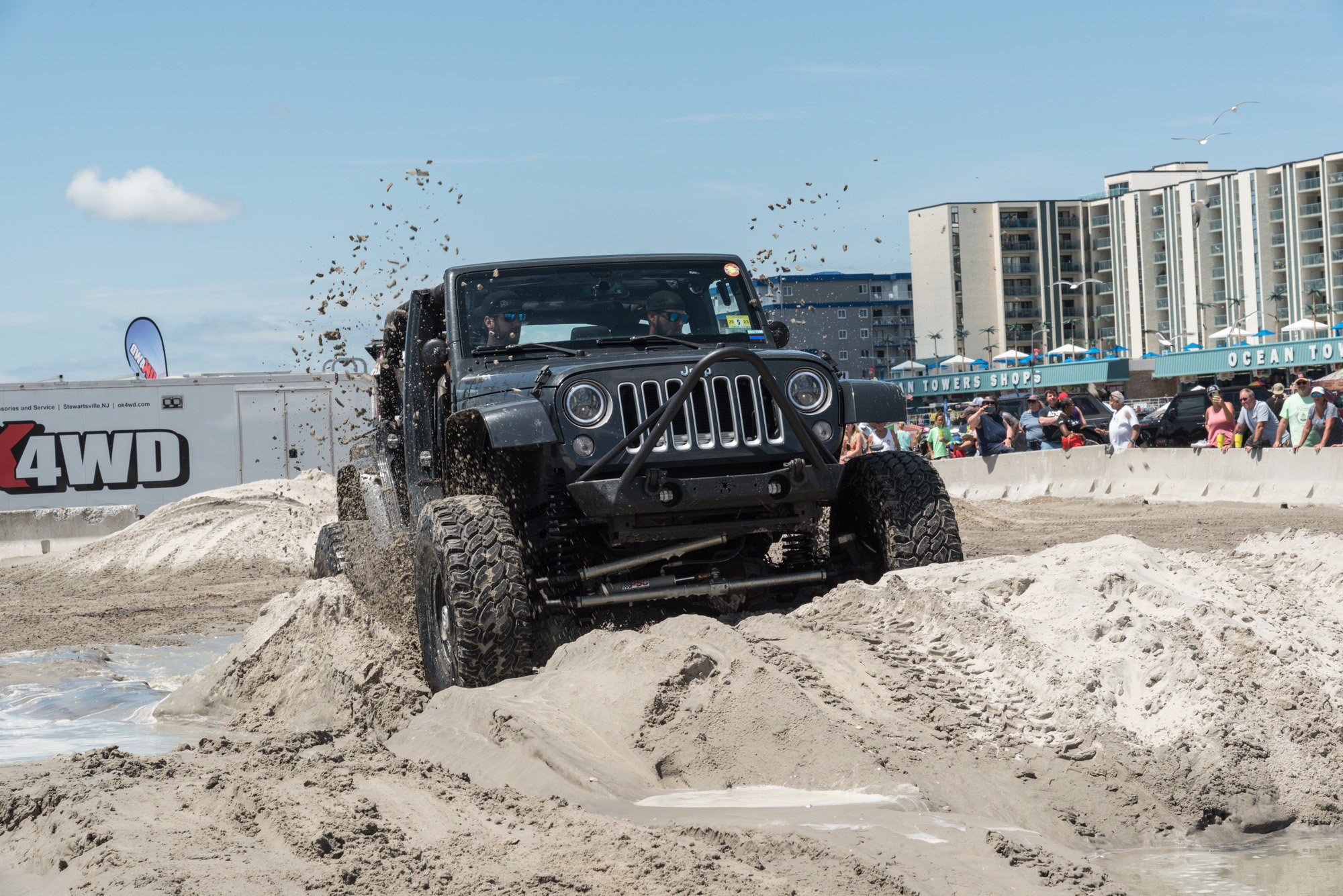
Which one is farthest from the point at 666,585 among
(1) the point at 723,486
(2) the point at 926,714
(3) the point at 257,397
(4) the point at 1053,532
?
(3) the point at 257,397

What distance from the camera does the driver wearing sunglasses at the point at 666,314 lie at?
718 cm

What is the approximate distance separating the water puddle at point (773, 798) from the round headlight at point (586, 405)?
1.93 metres

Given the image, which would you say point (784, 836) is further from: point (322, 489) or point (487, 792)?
point (322, 489)

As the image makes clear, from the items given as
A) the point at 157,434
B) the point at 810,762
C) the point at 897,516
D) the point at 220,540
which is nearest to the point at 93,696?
the point at 897,516

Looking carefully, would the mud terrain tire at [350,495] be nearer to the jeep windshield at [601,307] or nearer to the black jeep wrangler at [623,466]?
the black jeep wrangler at [623,466]

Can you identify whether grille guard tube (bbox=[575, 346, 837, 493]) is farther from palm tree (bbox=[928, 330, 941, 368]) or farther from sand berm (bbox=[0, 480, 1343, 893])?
palm tree (bbox=[928, 330, 941, 368])

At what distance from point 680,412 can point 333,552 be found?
200 inches

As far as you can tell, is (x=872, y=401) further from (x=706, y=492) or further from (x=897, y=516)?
(x=706, y=492)

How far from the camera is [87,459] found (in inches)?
842

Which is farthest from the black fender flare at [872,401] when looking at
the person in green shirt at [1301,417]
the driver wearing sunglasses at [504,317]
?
the person in green shirt at [1301,417]

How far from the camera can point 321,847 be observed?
3816 mm

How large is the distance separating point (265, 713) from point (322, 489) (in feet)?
41.0

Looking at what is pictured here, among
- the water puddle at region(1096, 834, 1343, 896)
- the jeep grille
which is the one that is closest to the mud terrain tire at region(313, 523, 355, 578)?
the jeep grille

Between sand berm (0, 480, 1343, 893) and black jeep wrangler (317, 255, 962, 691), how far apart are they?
1.01ft
